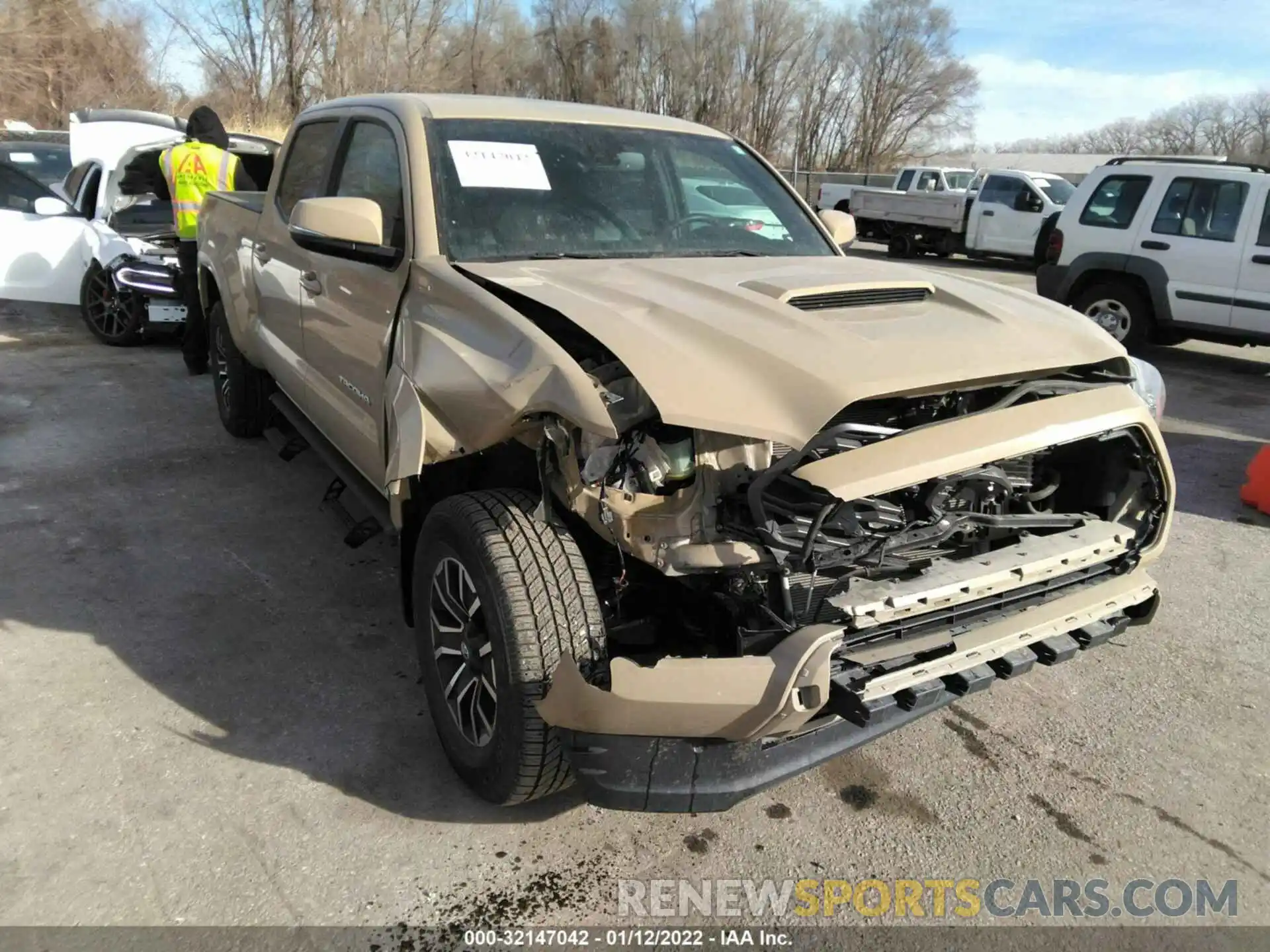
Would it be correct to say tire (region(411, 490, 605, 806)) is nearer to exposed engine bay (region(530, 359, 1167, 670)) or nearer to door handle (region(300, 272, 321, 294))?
exposed engine bay (region(530, 359, 1167, 670))

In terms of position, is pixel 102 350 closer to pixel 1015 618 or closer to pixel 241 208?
pixel 241 208

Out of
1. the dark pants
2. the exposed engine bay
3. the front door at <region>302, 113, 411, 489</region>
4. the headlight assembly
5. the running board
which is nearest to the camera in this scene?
the exposed engine bay

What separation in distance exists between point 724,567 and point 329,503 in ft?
7.83

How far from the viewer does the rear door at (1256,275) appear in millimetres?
8633

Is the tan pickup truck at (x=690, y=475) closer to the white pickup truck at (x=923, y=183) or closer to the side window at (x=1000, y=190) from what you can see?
the side window at (x=1000, y=190)

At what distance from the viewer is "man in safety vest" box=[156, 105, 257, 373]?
24.1 ft

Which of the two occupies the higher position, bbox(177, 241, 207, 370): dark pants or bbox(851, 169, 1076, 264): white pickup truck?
bbox(851, 169, 1076, 264): white pickup truck

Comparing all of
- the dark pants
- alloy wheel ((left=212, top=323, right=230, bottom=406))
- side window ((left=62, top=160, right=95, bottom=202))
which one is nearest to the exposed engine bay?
alloy wheel ((left=212, top=323, right=230, bottom=406))

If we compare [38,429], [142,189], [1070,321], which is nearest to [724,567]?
[1070,321]

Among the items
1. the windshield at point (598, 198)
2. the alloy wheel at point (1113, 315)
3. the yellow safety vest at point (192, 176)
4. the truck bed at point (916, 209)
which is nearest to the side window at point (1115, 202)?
the alloy wheel at point (1113, 315)

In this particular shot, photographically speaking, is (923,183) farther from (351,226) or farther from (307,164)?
(351,226)

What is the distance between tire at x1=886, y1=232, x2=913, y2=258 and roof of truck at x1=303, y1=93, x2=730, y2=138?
17821 mm

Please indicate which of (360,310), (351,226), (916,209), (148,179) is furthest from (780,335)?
(916,209)

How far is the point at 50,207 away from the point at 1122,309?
33.7ft
